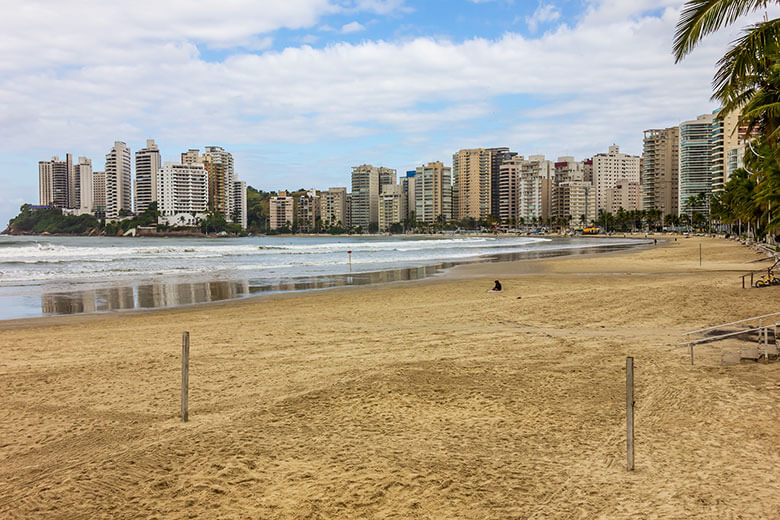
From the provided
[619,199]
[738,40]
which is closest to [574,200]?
[619,199]

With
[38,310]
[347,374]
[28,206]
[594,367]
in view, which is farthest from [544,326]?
[28,206]

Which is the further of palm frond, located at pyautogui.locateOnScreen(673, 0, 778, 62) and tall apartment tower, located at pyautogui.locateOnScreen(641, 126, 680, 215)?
tall apartment tower, located at pyautogui.locateOnScreen(641, 126, 680, 215)

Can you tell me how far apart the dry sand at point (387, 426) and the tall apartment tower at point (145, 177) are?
18507 centimetres

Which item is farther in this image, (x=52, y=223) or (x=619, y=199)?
(x=619, y=199)

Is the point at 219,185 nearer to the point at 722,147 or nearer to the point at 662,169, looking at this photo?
the point at 662,169

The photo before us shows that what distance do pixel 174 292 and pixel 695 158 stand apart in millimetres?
161096

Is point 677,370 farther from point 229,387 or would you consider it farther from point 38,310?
point 38,310

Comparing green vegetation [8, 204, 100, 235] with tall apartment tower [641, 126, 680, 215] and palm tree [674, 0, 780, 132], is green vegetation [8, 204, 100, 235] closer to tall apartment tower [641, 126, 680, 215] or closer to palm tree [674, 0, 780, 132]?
tall apartment tower [641, 126, 680, 215]

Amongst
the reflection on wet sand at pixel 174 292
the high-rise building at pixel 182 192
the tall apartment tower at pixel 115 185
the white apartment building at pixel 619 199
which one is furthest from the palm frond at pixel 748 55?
the tall apartment tower at pixel 115 185

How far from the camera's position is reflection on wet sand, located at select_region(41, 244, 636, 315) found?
16.5 m

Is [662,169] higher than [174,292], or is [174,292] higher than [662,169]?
[662,169]

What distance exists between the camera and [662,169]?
171 meters

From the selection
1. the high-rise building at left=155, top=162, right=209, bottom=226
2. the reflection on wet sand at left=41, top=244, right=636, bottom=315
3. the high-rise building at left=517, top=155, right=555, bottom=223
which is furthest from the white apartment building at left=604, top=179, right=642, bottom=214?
the reflection on wet sand at left=41, top=244, right=636, bottom=315

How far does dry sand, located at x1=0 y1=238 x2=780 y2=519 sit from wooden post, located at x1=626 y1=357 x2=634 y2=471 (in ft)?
0.48
